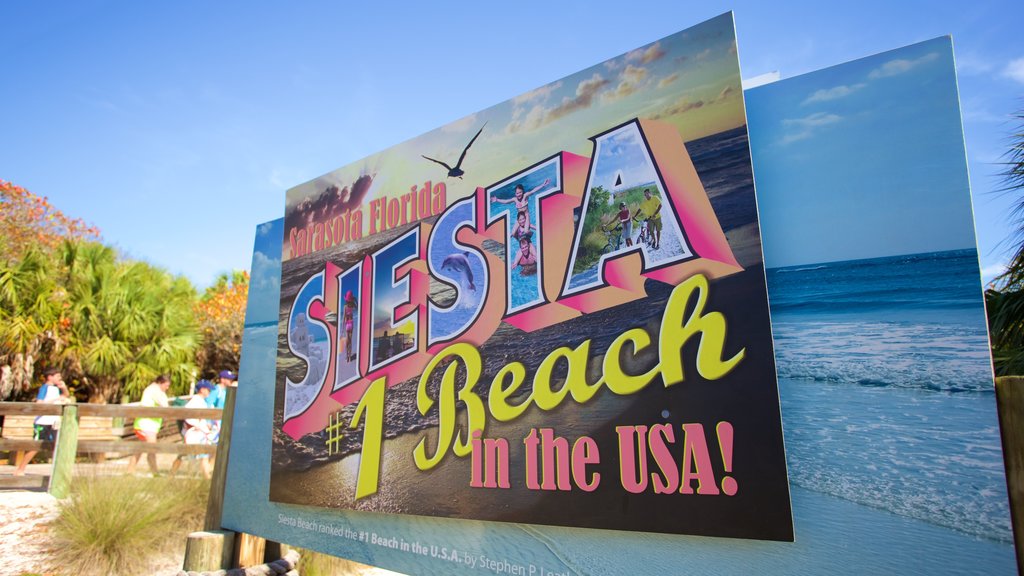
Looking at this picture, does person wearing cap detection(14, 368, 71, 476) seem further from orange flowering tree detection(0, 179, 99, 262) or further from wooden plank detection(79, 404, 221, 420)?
orange flowering tree detection(0, 179, 99, 262)

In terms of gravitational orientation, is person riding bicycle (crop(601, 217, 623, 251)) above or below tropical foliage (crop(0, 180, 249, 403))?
below

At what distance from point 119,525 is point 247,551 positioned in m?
1.51

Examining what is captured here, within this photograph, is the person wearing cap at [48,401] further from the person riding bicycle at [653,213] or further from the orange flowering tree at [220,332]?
the orange flowering tree at [220,332]

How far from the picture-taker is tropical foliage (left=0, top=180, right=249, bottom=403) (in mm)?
12141

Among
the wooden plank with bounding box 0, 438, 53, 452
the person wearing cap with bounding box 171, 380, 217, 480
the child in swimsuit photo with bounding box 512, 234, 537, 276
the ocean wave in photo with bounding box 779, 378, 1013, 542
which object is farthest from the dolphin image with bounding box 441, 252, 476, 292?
the wooden plank with bounding box 0, 438, 53, 452

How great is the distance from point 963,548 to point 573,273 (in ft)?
5.81

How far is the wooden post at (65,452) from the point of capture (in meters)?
7.02

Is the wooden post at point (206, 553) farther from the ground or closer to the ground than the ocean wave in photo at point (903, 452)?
closer to the ground

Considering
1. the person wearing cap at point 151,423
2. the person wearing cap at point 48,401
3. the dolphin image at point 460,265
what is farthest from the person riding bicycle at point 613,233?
the person wearing cap at point 48,401

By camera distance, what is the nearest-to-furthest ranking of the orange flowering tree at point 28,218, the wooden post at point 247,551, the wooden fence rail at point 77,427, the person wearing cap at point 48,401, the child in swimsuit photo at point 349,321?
the child in swimsuit photo at point 349,321 < the wooden post at point 247,551 < the wooden fence rail at point 77,427 < the person wearing cap at point 48,401 < the orange flowering tree at point 28,218

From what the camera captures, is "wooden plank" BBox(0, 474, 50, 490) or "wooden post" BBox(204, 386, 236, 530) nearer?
"wooden post" BBox(204, 386, 236, 530)

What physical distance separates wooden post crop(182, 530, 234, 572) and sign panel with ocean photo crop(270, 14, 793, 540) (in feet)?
2.09

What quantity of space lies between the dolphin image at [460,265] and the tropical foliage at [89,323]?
12.2 meters

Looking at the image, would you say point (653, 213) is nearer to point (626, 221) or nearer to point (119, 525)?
point (626, 221)
